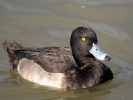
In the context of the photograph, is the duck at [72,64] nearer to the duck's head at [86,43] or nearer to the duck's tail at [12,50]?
the duck's head at [86,43]

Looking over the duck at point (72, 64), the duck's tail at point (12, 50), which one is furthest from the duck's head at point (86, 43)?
the duck's tail at point (12, 50)

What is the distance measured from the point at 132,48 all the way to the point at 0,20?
4.08 metres

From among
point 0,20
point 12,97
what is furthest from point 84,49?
point 0,20

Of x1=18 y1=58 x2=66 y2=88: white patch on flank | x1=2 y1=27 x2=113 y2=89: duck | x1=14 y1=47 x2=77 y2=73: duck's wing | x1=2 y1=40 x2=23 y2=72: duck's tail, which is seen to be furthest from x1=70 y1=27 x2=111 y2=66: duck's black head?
x1=2 y1=40 x2=23 y2=72: duck's tail

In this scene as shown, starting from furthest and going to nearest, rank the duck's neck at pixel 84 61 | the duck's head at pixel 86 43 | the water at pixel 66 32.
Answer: the duck's neck at pixel 84 61, the duck's head at pixel 86 43, the water at pixel 66 32

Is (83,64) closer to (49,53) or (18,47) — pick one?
(49,53)

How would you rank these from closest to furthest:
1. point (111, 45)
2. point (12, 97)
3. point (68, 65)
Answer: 1. point (12, 97)
2. point (68, 65)
3. point (111, 45)

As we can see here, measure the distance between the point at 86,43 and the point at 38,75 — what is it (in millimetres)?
1329

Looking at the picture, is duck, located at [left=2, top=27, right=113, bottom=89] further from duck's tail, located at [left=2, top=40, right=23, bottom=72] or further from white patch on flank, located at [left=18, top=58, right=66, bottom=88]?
duck's tail, located at [left=2, top=40, right=23, bottom=72]

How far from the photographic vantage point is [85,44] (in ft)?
25.8

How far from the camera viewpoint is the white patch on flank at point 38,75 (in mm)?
7820

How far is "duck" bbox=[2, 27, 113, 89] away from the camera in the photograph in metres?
7.79

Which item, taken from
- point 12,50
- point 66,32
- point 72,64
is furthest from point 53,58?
point 66,32

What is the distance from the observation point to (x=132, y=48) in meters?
9.63
